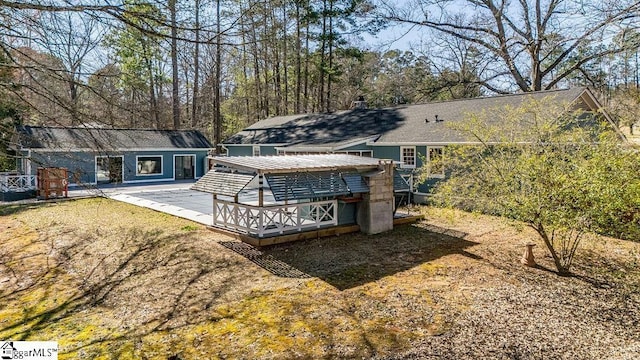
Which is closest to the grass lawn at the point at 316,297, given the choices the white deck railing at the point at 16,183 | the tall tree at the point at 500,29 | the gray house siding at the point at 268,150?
the white deck railing at the point at 16,183

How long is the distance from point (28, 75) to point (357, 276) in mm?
6455

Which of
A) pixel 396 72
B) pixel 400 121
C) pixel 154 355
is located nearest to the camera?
pixel 154 355

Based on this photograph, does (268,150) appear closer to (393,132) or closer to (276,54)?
(276,54)

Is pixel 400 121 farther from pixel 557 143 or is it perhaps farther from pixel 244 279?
pixel 244 279

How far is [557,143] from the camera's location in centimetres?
775

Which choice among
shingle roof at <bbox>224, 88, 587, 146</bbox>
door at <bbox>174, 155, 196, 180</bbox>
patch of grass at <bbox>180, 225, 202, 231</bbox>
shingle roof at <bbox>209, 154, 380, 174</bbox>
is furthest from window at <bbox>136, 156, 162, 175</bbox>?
shingle roof at <bbox>209, 154, 380, 174</bbox>

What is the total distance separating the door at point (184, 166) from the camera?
25.2 metres

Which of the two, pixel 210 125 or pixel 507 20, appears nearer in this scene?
pixel 507 20

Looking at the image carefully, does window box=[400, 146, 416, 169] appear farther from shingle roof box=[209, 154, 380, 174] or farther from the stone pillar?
the stone pillar

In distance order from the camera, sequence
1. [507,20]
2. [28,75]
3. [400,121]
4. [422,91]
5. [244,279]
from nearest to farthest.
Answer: [28,75]
[244,279]
[400,121]
[507,20]
[422,91]

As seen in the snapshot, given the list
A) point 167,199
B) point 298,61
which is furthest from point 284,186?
point 298,61

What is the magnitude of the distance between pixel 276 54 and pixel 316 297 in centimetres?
1871

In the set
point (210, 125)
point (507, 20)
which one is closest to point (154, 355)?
point (507, 20)

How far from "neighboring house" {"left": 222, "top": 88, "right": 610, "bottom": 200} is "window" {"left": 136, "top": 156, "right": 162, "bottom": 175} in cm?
459
